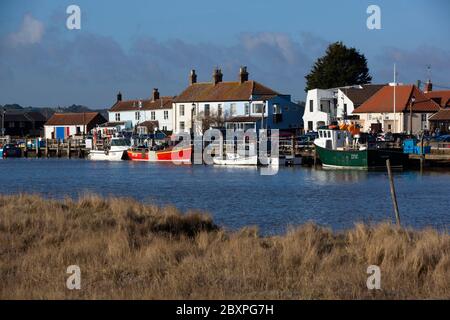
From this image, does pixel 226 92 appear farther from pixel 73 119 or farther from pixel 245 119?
pixel 73 119

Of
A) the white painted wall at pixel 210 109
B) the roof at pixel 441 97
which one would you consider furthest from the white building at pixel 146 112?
the roof at pixel 441 97

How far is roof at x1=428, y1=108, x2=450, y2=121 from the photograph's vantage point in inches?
3376

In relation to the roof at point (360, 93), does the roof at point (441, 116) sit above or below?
below

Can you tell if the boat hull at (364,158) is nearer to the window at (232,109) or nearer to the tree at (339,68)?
the window at (232,109)

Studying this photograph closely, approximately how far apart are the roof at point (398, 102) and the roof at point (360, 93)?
256 cm

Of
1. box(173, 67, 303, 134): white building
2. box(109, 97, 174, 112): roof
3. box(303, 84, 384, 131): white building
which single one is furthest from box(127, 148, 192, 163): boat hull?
box(303, 84, 384, 131): white building

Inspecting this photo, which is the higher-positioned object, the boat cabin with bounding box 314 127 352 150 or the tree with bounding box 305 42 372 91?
the tree with bounding box 305 42 372 91

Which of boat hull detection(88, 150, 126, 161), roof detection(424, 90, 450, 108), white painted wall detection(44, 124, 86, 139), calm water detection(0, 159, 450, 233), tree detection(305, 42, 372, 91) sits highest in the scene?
tree detection(305, 42, 372, 91)

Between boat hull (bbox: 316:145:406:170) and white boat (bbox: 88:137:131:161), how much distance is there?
3407cm

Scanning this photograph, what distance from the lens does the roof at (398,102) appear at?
8769cm

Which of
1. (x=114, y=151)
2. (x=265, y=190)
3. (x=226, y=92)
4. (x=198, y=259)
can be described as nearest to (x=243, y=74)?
(x=226, y=92)

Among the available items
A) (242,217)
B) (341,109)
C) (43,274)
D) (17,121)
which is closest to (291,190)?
(242,217)

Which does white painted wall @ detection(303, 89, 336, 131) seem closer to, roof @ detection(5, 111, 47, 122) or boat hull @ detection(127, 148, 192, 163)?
boat hull @ detection(127, 148, 192, 163)
